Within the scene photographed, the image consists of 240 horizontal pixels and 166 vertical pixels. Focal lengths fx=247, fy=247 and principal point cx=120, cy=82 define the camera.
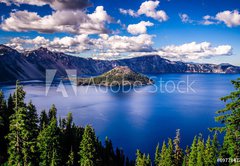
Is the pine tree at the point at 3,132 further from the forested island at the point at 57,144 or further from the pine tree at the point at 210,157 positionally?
the pine tree at the point at 210,157

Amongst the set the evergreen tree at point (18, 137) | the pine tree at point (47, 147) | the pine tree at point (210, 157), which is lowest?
the pine tree at point (210, 157)

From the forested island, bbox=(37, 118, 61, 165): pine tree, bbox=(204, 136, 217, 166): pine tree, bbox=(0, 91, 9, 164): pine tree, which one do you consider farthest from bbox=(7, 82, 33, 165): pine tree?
bbox=(204, 136, 217, 166): pine tree

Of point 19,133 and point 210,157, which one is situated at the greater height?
point 19,133

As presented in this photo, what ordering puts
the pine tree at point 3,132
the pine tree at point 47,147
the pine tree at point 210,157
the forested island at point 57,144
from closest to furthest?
the forested island at point 57,144
the pine tree at point 47,147
the pine tree at point 210,157
the pine tree at point 3,132

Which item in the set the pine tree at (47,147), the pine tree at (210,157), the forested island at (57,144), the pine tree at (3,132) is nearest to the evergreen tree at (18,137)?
the forested island at (57,144)

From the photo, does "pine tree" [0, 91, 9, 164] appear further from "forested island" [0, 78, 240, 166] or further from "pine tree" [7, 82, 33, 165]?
"pine tree" [7, 82, 33, 165]

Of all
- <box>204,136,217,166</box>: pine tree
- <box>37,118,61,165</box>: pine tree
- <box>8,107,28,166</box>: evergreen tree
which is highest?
<box>8,107,28,166</box>: evergreen tree

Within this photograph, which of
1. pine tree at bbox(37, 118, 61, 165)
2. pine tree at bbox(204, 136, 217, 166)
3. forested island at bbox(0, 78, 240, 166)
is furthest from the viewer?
pine tree at bbox(204, 136, 217, 166)

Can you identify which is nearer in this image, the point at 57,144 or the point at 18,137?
the point at 18,137

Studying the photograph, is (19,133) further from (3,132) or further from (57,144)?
(3,132)

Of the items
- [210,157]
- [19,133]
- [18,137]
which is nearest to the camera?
[19,133]

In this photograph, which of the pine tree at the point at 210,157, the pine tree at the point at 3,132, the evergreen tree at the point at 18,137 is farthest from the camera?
the pine tree at the point at 3,132

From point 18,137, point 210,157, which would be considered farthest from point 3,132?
point 210,157
